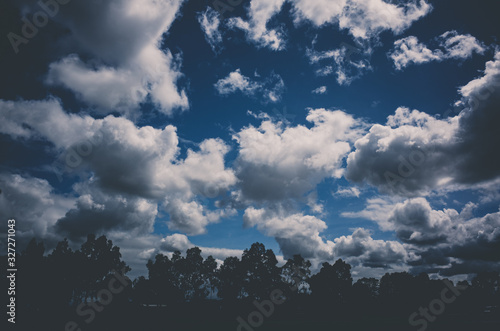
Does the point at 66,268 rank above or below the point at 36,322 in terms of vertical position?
above

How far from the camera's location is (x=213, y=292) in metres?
93.6

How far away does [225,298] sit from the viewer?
83.1 meters

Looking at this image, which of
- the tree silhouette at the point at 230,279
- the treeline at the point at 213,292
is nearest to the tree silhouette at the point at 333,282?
the treeline at the point at 213,292

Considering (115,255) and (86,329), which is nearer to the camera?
(86,329)

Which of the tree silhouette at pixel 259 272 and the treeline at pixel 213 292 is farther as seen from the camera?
the tree silhouette at pixel 259 272

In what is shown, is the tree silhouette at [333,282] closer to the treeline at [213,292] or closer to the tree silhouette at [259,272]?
the treeline at [213,292]

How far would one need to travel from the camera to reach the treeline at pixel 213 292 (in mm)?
47219

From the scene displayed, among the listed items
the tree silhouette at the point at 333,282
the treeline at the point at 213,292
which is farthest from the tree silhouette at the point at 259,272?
the tree silhouette at the point at 333,282

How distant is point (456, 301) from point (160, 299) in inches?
5120

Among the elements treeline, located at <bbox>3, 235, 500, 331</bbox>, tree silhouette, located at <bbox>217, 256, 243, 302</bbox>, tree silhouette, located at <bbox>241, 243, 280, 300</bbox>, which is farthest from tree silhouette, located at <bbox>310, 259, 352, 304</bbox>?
tree silhouette, located at <bbox>217, 256, 243, 302</bbox>

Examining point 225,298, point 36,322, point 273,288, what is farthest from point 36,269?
point 273,288

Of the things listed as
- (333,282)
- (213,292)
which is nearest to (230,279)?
(213,292)

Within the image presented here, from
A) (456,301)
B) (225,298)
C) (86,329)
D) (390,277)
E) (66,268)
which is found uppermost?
(66,268)

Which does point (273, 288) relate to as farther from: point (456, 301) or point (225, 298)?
point (456, 301)
